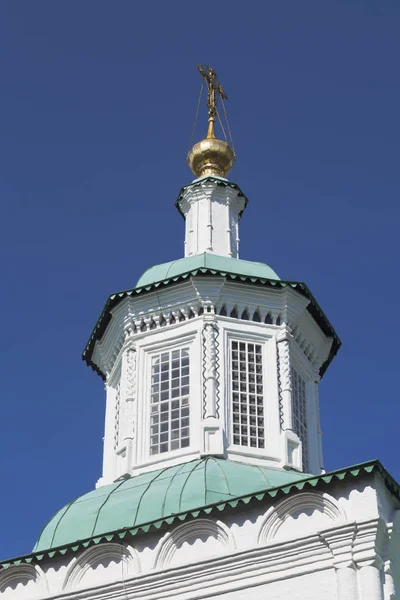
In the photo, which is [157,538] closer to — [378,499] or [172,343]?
[378,499]

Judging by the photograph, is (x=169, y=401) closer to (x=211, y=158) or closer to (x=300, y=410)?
(x=300, y=410)

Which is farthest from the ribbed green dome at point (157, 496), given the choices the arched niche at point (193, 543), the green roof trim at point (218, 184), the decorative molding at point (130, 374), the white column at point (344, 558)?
the green roof trim at point (218, 184)

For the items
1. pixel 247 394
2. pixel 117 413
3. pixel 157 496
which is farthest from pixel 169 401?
pixel 157 496

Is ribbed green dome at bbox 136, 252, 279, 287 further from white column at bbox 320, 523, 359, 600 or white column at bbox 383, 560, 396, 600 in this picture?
white column at bbox 383, 560, 396, 600

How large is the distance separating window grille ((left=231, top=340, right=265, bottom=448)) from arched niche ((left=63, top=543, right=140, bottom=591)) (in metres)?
3.30

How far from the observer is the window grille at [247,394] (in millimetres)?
20969

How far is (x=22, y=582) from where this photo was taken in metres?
19.0

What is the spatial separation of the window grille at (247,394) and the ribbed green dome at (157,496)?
3.32 feet

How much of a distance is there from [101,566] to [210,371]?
4.39 m

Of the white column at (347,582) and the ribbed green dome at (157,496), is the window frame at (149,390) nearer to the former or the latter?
the ribbed green dome at (157,496)

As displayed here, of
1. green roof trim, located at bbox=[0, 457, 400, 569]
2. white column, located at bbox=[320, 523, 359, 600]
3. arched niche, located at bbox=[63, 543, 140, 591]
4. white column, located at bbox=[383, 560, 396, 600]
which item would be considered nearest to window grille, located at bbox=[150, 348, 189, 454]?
green roof trim, located at bbox=[0, 457, 400, 569]

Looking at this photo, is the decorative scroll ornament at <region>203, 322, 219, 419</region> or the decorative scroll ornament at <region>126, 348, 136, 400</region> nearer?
the decorative scroll ornament at <region>203, 322, 219, 419</region>

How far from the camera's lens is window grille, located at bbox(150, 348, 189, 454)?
21.1m

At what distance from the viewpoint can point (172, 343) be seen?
22.4 meters
